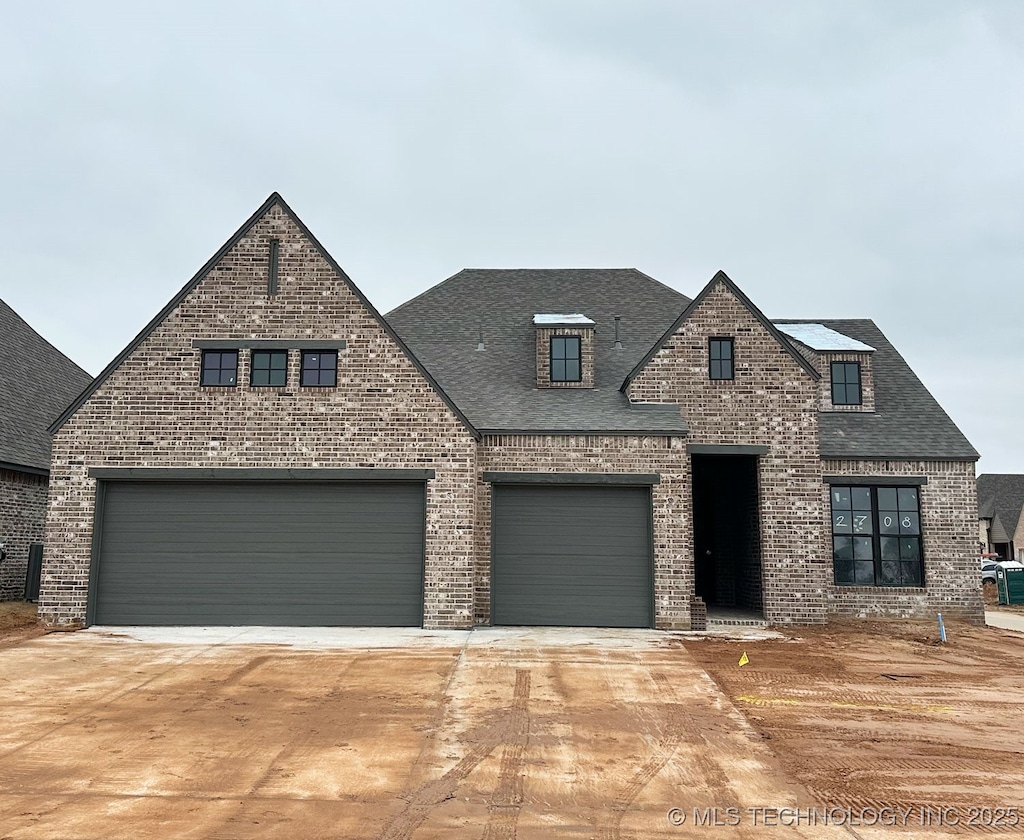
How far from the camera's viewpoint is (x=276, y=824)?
19.7 ft

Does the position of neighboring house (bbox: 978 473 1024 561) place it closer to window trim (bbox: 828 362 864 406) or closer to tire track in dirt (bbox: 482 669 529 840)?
window trim (bbox: 828 362 864 406)

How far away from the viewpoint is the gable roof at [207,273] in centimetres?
1603

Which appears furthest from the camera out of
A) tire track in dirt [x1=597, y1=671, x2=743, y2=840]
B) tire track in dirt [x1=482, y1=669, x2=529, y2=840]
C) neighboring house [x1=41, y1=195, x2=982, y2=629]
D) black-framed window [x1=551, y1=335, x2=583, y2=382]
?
black-framed window [x1=551, y1=335, x2=583, y2=382]

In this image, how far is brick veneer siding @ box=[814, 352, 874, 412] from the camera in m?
20.2

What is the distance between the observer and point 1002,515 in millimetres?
58188

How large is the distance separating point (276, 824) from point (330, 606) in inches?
394

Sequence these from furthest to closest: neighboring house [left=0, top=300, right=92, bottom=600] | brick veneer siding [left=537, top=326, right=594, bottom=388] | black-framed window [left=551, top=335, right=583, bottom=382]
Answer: black-framed window [left=551, top=335, right=583, bottom=382] → brick veneer siding [left=537, top=326, right=594, bottom=388] → neighboring house [left=0, top=300, right=92, bottom=600]

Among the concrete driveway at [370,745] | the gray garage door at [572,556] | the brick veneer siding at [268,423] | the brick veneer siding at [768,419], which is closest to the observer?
the concrete driveway at [370,745]

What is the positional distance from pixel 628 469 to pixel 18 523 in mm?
15264

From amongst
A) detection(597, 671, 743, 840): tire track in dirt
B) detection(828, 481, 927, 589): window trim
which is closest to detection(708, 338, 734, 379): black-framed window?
detection(828, 481, 927, 589): window trim

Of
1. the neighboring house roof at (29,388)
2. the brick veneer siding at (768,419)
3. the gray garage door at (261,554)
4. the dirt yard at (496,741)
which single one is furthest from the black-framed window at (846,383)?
the neighboring house roof at (29,388)

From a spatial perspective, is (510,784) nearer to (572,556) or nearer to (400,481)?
(400,481)

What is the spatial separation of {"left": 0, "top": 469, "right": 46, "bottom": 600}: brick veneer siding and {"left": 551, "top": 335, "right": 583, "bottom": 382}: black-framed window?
13.8 m

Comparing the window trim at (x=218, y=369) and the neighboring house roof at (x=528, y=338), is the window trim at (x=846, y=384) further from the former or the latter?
the window trim at (x=218, y=369)
